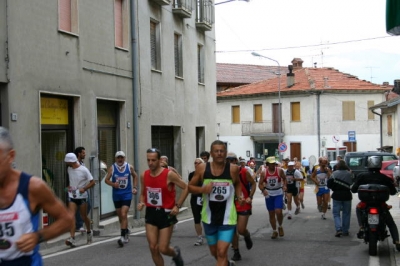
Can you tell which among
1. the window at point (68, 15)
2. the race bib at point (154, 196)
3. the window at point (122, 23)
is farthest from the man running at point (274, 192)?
the window at point (122, 23)

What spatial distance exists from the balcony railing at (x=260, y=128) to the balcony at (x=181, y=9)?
3475 cm

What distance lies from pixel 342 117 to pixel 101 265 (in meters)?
47.0

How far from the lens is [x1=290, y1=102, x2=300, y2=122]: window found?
2187 inches

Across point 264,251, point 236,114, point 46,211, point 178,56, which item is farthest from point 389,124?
point 46,211

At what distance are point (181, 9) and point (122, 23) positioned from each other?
13.8 feet

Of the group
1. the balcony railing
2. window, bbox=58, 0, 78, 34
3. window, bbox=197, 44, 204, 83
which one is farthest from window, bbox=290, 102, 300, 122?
window, bbox=58, 0, 78, 34

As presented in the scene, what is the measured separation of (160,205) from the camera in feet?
28.8

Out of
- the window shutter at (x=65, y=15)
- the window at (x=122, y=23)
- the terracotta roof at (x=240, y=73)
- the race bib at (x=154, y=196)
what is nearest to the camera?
the race bib at (x=154, y=196)

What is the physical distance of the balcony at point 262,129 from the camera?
186 feet

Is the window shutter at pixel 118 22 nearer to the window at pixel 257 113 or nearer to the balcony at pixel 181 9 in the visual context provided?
the balcony at pixel 181 9

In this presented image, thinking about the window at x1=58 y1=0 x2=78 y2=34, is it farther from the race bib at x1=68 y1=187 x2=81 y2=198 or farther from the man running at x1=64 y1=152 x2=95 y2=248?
the race bib at x1=68 y1=187 x2=81 y2=198

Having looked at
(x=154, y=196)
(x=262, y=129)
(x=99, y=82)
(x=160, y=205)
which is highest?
(x=99, y=82)

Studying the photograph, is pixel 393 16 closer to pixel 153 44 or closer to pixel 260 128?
pixel 153 44

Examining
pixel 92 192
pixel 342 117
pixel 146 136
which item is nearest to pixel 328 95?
pixel 342 117
